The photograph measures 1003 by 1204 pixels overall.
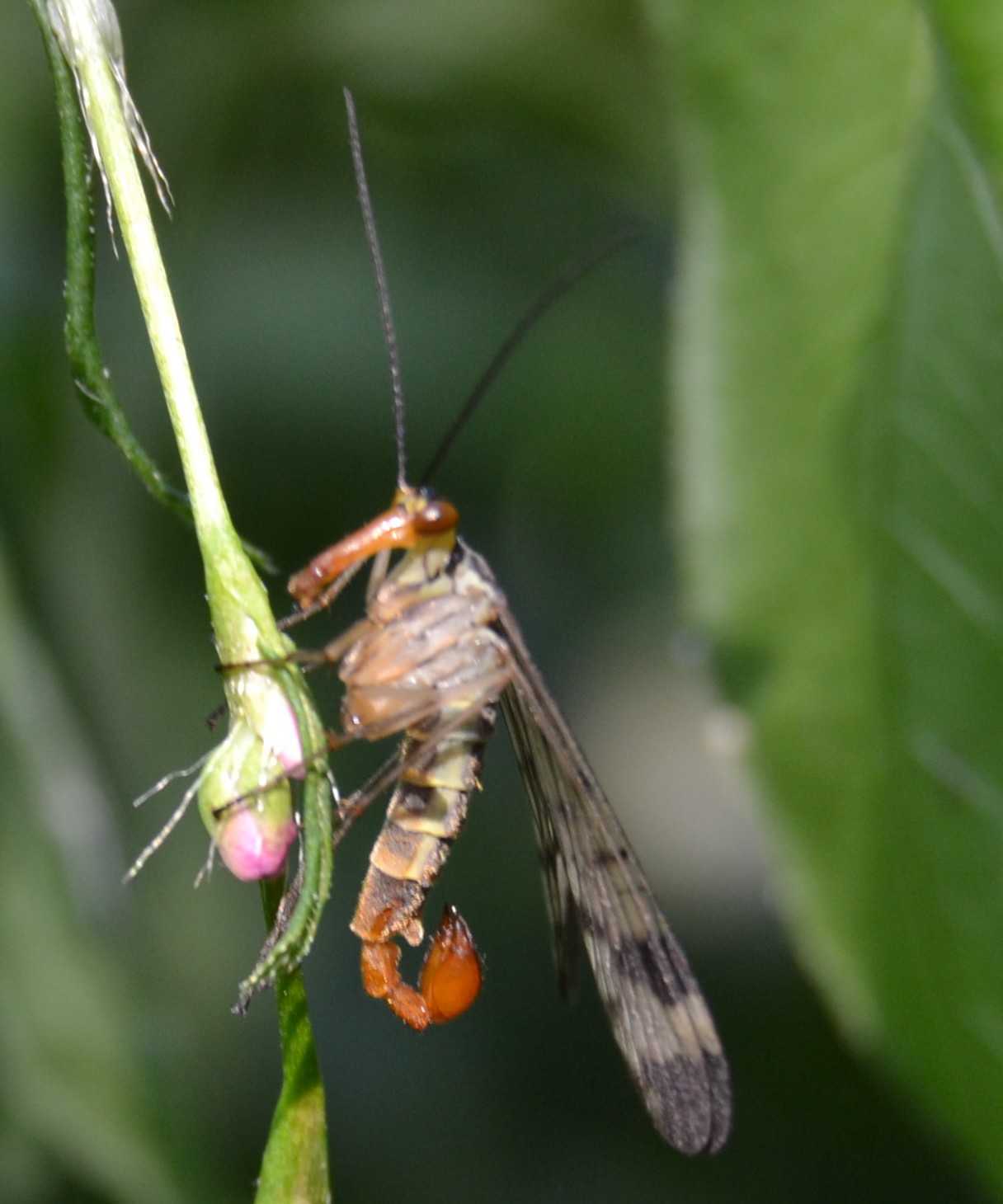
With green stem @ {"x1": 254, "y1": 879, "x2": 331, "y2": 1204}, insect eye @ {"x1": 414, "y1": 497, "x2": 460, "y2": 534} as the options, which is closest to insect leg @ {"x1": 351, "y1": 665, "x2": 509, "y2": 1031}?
insect eye @ {"x1": 414, "y1": 497, "x2": 460, "y2": 534}

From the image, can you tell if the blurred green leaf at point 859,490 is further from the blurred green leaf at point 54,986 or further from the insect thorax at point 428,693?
the blurred green leaf at point 54,986

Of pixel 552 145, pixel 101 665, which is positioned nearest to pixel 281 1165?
pixel 101 665

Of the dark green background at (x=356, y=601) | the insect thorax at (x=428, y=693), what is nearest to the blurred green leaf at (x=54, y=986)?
the dark green background at (x=356, y=601)

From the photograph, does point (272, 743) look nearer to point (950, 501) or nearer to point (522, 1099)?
point (950, 501)

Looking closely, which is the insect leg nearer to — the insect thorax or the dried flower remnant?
the insect thorax

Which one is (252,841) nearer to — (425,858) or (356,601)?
(425,858)

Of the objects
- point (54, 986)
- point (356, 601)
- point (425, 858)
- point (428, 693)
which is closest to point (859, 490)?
point (428, 693)
